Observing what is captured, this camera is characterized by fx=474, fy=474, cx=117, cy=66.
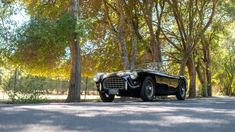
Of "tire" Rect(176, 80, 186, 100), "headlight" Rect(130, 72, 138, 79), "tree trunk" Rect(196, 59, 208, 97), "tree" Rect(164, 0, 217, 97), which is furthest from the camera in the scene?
"tree trunk" Rect(196, 59, 208, 97)

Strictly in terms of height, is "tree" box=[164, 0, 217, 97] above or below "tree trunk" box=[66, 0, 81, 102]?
above

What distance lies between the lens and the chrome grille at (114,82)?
15.9 metres

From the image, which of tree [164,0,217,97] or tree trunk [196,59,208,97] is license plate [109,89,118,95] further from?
tree trunk [196,59,208,97]

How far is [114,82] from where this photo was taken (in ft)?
52.7

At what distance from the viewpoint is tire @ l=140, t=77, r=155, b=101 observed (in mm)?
15990

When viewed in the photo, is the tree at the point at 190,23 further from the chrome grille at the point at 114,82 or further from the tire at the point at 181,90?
the chrome grille at the point at 114,82

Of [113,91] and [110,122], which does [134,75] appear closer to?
[113,91]

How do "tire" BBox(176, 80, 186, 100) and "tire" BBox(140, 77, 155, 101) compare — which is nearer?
"tire" BBox(140, 77, 155, 101)

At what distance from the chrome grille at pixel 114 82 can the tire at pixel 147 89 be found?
0.69 meters

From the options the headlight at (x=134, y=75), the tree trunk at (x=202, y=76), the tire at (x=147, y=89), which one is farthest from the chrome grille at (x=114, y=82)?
the tree trunk at (x=202, y=76)

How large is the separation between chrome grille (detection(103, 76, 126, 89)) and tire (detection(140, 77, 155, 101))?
69 centimetres

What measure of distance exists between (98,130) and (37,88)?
11.1 m

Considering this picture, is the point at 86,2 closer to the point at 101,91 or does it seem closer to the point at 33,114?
the point at 101,91

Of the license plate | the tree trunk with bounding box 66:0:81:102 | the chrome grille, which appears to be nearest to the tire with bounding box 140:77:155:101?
the chrome grille
